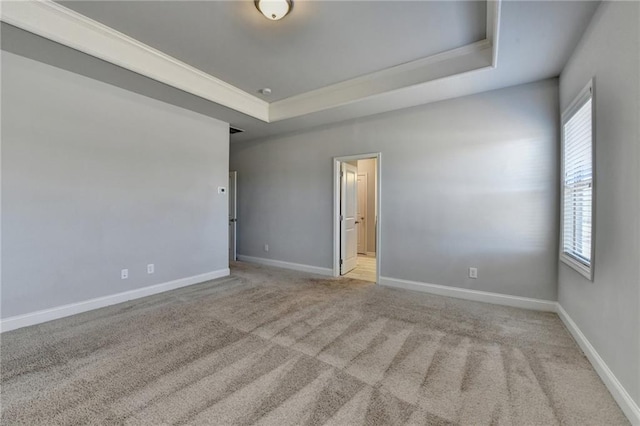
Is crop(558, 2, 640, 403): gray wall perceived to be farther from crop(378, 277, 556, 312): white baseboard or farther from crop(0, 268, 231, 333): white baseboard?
crop(0, 268, 231, 333): white baseboard

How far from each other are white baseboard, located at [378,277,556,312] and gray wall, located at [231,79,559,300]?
2.7 inches

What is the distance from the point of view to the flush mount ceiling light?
2215mm

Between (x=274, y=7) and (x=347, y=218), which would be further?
(x=347, y=218)

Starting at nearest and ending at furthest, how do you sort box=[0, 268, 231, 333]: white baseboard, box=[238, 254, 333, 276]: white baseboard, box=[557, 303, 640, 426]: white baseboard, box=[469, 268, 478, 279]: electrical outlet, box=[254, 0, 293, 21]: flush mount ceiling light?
box=[557, 303, 640, 426]: white baseboard
box=[254, 0, 293, 21]: flush mount ceiling light
box=[0, 268, 231, 333]: white baseboard
box=[469, 268, 478, 279]: electrical outlet
box=[238, 254, 333, 276]: white baseboard

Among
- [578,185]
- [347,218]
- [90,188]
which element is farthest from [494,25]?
[90,188]

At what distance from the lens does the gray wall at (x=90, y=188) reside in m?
2.70

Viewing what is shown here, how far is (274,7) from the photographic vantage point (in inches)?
88.3

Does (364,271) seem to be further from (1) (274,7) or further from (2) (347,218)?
(1) (274,7)

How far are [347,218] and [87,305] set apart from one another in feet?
12.8

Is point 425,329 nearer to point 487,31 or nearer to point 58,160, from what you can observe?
point 487,31

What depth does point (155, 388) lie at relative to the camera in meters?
1.81

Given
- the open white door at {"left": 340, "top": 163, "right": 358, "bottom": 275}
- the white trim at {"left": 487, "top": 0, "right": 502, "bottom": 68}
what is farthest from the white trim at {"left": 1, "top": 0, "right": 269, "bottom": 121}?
the white trim at {"left": 487, "top": 0, "right": 502, "bottom": 68}

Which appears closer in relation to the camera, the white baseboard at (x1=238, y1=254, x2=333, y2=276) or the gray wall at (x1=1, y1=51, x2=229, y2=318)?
the gray wall at (x1=1, y1=51, x2=229, y2=318)

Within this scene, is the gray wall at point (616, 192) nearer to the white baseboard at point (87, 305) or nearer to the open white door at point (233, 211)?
the white baseboard at point (87, 305)
